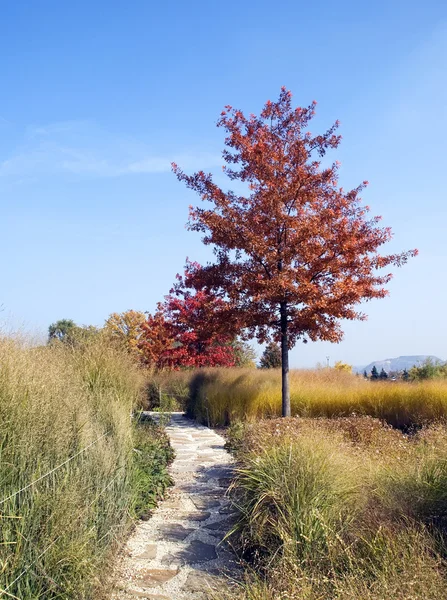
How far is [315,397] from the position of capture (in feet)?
30.9

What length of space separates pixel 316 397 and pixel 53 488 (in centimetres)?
698

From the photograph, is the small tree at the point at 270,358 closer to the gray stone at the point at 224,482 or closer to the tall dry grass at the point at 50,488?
the gray stone at the point at 224,482

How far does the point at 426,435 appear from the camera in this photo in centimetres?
554

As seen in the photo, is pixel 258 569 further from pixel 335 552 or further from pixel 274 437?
pixel 274 437

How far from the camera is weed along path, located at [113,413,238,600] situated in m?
3.29

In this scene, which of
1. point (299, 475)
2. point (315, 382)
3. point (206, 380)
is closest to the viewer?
point (299, 475)

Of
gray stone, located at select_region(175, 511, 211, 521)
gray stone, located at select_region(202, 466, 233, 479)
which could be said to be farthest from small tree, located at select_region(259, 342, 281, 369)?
gray stone, located at select_region(175, 511, 211, 521)

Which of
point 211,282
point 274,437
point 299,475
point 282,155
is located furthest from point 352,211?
point 299,475

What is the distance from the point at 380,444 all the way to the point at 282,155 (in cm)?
555

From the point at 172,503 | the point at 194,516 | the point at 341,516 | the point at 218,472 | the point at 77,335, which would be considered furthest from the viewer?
the point at 77,335

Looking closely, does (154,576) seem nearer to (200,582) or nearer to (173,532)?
(200,582)

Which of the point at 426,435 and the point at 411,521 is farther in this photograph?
the point at 426,435

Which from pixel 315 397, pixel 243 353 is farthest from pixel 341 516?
pixel 243 353

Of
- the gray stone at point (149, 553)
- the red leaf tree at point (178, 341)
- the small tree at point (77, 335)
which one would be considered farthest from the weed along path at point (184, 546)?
the red leaf tree at point (178, 341)
